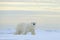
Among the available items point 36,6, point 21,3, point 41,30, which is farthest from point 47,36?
point 21,3

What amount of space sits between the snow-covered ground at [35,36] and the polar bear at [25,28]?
6 centimetres

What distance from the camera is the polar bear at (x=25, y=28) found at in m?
1.58

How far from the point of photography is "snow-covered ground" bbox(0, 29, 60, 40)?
5.01ft

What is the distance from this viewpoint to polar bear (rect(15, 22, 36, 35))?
1.58 metres

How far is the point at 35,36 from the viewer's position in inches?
60.9

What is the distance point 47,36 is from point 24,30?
0.28m

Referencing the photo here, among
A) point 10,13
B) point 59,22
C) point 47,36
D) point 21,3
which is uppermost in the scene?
point 21,3

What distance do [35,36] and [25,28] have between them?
155 millimetres

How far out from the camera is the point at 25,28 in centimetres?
160

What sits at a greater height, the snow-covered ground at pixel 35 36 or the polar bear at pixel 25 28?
the polar bear at pixel 25 28

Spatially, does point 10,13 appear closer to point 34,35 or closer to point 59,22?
point 34,35

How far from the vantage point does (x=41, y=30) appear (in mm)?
1607

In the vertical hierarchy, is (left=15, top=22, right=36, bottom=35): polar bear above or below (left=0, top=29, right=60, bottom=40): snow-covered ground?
above

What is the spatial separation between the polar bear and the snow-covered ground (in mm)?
55
